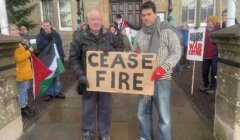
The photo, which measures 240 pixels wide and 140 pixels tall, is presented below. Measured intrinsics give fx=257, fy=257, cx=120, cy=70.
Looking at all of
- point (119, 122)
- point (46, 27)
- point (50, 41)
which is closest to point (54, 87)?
point (50, 41)

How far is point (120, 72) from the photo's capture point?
3506 mm

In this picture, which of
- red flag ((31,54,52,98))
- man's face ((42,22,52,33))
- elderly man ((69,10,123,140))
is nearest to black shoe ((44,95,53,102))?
red flag ((31,54,52,98))

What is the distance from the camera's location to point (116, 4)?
49.5ft

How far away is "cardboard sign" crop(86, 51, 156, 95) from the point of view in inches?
131

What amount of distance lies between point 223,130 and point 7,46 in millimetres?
3218

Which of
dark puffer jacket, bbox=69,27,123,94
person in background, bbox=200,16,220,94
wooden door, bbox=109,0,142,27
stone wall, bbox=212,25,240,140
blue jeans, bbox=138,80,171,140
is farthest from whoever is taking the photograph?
wooden door, bbox=109,0,142,27

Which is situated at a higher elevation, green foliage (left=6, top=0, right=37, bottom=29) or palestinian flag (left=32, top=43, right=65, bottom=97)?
green foliage (left=6, top=0, right=37, bottom=29)

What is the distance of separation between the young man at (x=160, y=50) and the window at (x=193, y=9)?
39.2ft

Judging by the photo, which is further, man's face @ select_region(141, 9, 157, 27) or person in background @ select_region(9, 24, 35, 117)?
person in background @ select_region(9, 24, 35, 117)

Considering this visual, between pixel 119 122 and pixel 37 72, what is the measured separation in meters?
2.06

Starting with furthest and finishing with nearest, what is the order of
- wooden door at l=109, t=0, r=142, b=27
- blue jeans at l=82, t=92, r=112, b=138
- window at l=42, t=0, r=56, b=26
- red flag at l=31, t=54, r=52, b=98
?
window at l=42, t=0, r=56, b=26
wooden door at l=109, t=0, r=142, b=27
red flag at l=31, t=54, r=52, b=98
blue jeans at l=82, t=92, r=112, b=138

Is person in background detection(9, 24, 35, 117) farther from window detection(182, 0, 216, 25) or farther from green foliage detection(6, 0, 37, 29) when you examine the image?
window detection(182, 0, 216, 25)

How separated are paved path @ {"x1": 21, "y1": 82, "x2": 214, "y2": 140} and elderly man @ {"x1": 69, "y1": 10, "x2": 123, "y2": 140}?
0.34 meters

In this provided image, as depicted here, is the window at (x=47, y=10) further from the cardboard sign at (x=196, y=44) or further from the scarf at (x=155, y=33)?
the scarf at (x=155, y=33)
